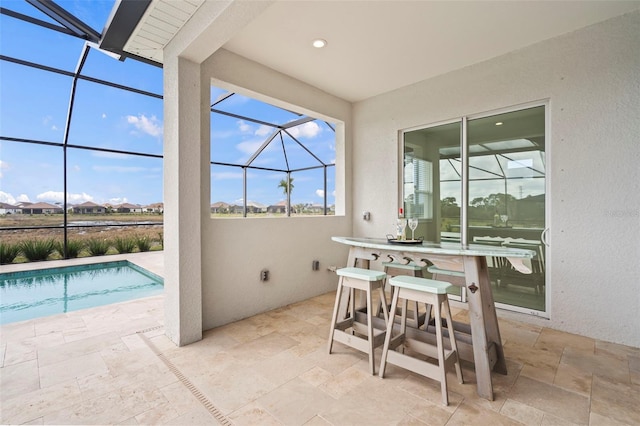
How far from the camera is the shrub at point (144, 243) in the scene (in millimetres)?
7663

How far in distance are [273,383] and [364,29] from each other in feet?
10.1

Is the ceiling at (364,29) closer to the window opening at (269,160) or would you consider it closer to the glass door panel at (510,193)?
the glass door panel at (510,193)

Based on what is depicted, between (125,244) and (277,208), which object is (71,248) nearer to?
(125,244)

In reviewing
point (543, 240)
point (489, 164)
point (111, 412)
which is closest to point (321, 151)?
point (489, 164)

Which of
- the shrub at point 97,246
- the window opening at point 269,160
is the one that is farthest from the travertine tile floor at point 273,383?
the shrub at point 97,246

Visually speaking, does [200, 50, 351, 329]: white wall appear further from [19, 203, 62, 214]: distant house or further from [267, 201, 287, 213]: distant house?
[19, 203, 62, 214]: distant house

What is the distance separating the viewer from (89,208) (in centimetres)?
752

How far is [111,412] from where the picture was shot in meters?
1.64

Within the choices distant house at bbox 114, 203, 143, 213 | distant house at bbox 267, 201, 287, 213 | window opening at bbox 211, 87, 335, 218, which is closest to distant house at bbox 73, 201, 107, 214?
distant house at bbox 114, 203, 143, 213

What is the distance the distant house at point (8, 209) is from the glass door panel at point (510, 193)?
9.18 m

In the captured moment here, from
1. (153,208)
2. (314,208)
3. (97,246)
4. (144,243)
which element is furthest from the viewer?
(314,208)

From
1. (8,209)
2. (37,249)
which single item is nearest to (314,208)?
(37,249)

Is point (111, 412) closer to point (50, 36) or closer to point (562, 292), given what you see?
point (562, 292)

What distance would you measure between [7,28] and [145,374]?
196 inches
